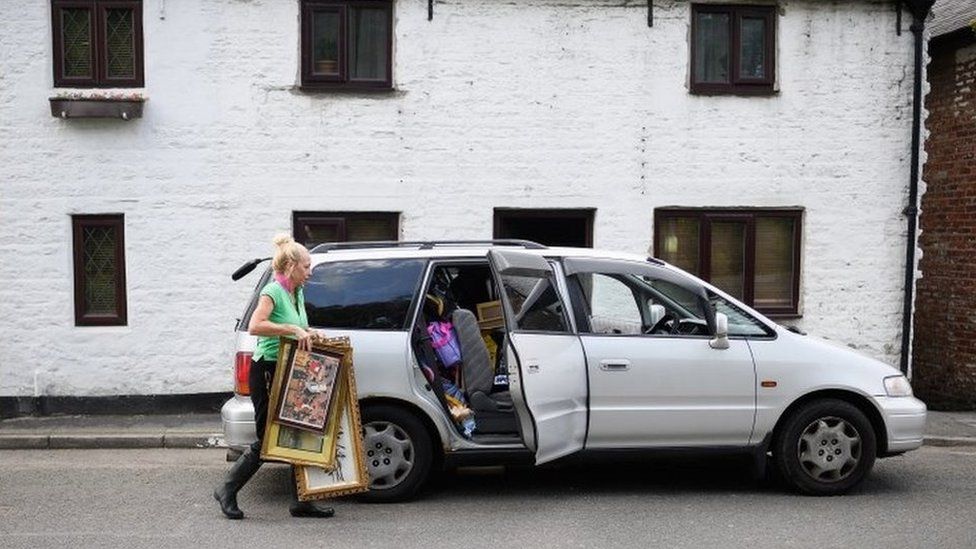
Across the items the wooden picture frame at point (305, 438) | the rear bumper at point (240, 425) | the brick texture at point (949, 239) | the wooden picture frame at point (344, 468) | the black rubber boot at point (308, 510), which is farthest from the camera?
the brick texture at point (949, 239)

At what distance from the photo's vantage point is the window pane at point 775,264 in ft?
35.6

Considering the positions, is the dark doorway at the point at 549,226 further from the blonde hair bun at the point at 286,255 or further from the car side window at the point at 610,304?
the blonde hair bun at the point at 286,255

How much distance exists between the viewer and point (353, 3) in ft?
33.8

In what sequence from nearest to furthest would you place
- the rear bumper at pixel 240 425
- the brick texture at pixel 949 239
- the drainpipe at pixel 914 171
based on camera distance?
the rear bumper at pixel 240 425
the drainpipe at pixel 914 171
the brick texture at pixel 949 239

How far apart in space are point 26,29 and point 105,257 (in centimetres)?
247

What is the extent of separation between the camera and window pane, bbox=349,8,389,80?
408 inches

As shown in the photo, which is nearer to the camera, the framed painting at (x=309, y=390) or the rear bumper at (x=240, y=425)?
the framed painting at (x=309, y=390)

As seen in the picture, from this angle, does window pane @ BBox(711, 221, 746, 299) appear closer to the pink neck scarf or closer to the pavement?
the pavement

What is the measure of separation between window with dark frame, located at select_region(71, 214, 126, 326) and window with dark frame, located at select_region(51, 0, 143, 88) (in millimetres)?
1452

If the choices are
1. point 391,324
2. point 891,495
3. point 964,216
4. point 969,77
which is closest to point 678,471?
point 891,495

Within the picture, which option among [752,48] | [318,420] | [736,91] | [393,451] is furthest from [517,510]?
[752,48]

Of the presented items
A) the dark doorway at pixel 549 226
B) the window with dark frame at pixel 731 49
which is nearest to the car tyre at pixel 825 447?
the dark doorway at pixel 549 226

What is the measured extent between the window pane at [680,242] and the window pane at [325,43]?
4.04 m

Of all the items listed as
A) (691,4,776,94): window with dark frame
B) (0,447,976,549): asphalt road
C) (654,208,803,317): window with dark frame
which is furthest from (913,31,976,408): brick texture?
(0,447,976,549): asphalt road
